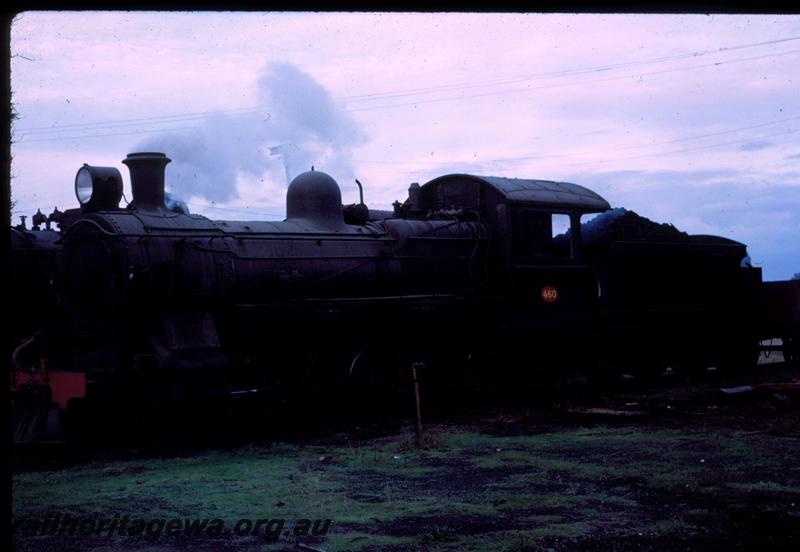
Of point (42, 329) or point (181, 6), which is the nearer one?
point (181, 6)

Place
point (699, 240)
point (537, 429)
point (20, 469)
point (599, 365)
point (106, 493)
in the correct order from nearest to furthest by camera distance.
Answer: point (106, 493), point (20, 469), point (537, 429), point (599, 365), point (699, 240)

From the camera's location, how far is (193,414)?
10367 millimetres

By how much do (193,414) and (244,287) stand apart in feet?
5.36

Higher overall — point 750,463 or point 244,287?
point 244,287

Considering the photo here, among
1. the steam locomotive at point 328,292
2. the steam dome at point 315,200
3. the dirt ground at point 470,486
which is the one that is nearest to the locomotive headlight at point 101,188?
the steam locomotive at point 328,292

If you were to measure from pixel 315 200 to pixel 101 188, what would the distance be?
117 inches

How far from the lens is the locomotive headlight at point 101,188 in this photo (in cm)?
1042

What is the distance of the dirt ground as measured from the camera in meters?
5.75

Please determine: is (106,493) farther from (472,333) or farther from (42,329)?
(472,333)

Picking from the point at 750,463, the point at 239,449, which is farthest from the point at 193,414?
the point at 750,463

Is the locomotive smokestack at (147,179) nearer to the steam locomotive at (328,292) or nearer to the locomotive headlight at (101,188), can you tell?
the steam locomotive at (328,292)

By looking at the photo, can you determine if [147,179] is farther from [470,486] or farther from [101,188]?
[470,486]

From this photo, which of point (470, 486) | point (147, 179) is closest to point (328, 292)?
point (147, 179)

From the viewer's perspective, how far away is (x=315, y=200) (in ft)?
40.5
